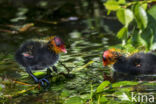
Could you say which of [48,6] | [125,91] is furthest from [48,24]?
[125,91]

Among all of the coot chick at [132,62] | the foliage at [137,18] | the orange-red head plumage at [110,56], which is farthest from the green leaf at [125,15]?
the orange-red head plumage at [110,56]

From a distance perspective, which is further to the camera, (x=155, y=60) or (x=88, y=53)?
(x=88, y=53)

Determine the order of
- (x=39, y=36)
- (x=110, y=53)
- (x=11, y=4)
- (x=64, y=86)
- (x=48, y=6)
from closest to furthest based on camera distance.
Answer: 1. (x=64, y=86)
2. (x=110, y=53)
3. (x=39, y=36)
4. (x=48, y=6)
5. (x=11, y=4)

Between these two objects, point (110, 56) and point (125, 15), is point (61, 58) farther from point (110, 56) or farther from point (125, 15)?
point (125, 15)

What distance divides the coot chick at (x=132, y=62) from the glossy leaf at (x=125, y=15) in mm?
1427

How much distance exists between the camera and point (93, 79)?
11.3ft

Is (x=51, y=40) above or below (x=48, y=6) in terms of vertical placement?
below

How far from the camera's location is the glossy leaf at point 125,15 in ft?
6.73

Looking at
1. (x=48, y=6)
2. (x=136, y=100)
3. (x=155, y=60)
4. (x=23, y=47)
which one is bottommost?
(x=136, y=100)

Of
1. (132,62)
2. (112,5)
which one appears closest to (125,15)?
(112,5)

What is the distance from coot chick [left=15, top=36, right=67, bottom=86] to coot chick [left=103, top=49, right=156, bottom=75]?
1.77 ft

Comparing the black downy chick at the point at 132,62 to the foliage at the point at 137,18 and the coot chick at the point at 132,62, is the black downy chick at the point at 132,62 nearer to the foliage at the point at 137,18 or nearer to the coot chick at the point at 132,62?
the coot chick at the point at 132,62

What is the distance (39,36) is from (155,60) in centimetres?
284

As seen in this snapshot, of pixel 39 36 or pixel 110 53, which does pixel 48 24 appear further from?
pixel 110 53
